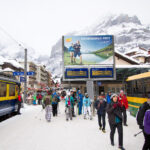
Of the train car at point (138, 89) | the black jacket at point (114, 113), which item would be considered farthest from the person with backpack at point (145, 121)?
the train car at point (138, 89)

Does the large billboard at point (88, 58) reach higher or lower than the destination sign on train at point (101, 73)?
higher

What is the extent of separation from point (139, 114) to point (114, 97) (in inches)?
41.2

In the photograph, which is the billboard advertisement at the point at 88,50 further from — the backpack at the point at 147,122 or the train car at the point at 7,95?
the backpack at the point at 147,122

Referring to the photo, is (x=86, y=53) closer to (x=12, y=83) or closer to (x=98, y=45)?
(x=98, y=45)

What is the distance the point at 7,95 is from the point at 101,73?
8.80 m

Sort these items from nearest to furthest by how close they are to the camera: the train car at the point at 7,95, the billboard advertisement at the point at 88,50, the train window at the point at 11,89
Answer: the train car at the point at 7,95, the train window at the point at 11,89, the billboard advertisement at the point at 88,50

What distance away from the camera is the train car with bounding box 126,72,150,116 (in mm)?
9299

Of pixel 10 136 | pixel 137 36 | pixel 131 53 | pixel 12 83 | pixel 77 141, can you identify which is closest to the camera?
pixel 77 141

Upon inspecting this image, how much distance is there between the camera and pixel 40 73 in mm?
91750

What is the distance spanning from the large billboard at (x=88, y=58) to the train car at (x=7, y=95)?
5062mm

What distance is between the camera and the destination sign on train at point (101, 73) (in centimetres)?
1623

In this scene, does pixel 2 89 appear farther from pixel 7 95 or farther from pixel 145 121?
pixel 145 121

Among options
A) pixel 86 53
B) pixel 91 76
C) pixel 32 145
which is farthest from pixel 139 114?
pixel 86 53

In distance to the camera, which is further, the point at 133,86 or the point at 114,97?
the point at 133,86
